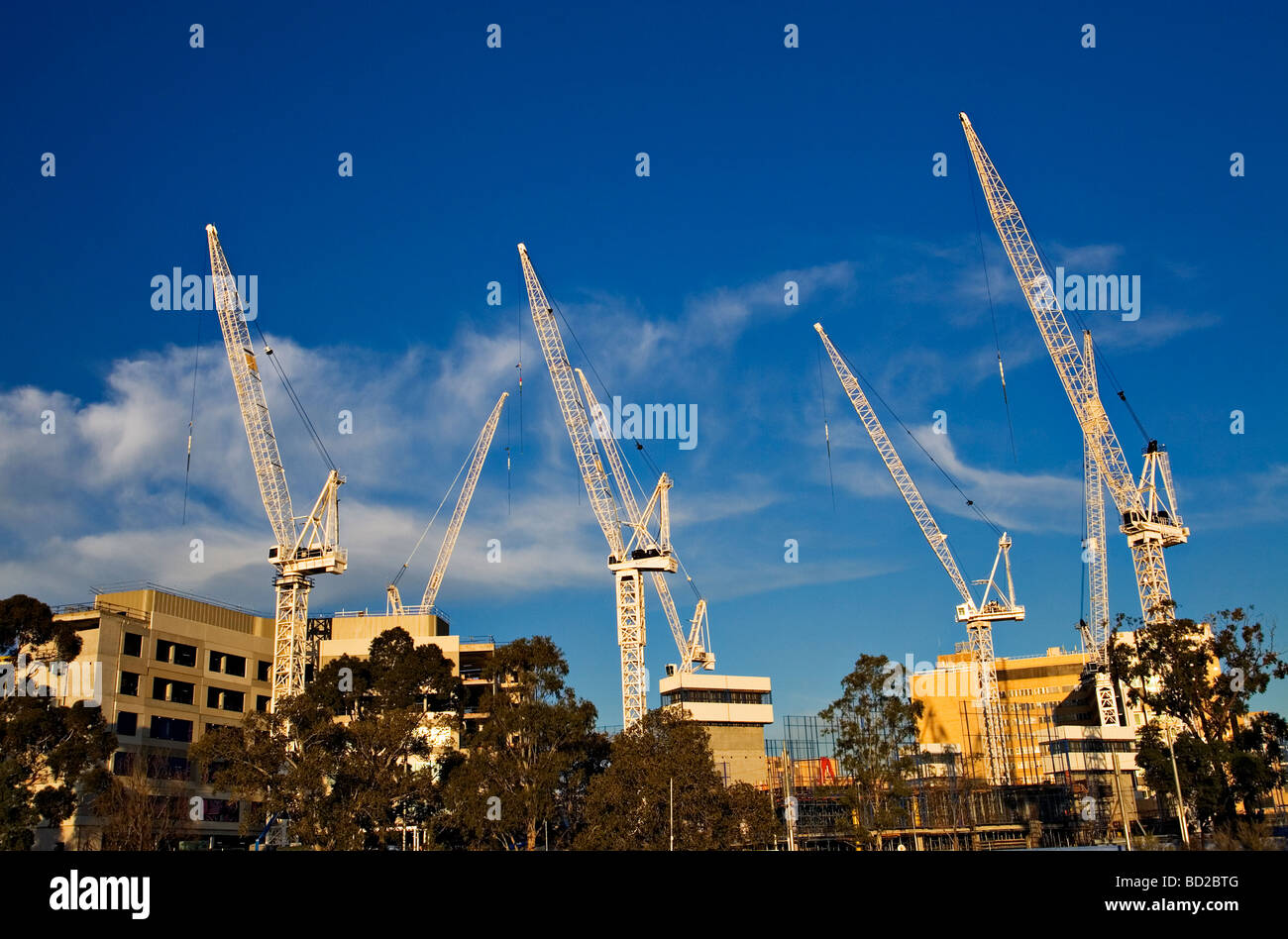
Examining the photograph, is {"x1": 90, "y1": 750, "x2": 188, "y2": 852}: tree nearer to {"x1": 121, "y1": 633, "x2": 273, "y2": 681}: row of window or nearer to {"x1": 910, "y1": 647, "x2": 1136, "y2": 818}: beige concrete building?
{"x1": 121, "y1": 633, "x2": 273, "y2": 681}: row of window

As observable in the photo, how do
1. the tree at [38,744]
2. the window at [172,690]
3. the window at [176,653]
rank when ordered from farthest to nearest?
the window at [176,653] → the window at [172,690] → the tree at [38,744]

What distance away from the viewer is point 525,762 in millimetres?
72250

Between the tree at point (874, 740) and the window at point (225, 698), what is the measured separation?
6714cm

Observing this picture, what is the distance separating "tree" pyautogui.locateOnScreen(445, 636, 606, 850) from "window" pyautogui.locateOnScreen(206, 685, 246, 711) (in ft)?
140

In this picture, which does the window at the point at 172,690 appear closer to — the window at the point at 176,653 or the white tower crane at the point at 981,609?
the window at the point at 176,653

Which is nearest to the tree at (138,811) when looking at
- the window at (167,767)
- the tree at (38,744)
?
the window at (167,767)

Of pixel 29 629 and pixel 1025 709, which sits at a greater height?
pixel 29 629

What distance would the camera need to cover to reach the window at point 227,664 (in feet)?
362

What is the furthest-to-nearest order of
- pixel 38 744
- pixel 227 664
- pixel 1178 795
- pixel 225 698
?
pixel 227 664 < pixel 225 698 < pixel 1178 795 < pixel 38 744

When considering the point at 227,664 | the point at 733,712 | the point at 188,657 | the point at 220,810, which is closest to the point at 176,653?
the point at 188,657

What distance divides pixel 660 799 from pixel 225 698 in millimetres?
61349

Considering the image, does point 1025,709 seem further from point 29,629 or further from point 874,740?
point 29,629

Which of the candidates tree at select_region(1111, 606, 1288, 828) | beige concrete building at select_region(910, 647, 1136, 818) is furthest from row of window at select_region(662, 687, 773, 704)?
tree at select_region(1111, 606, 1288, 828)
